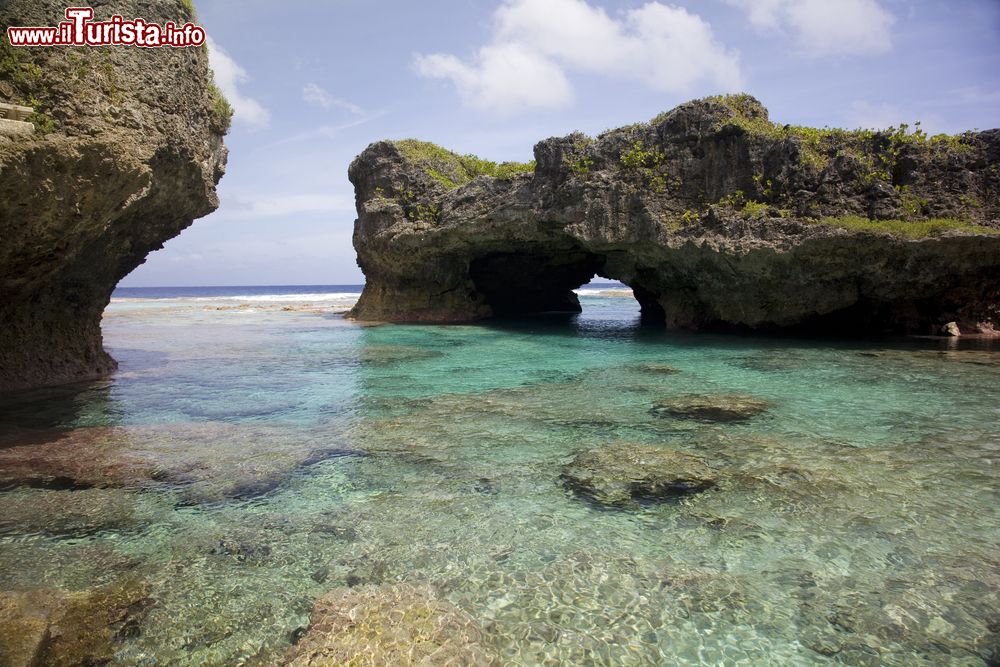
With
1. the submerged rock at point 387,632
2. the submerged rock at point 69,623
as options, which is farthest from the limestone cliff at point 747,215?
the submerged rock at point 69,623

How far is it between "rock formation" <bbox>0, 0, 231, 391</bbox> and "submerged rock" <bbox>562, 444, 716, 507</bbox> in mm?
6913

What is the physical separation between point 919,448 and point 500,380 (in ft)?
21.9

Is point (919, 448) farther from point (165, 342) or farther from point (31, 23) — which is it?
point (165, 342)

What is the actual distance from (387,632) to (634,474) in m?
3.18

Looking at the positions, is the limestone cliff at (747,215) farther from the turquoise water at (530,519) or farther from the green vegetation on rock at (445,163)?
the turquoise water at (530,519)

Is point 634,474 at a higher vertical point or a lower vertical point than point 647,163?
lower

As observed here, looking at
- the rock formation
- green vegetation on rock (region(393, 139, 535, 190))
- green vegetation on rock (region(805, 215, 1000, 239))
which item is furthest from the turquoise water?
green vegetation on rock (region(393, 139, 535, 190))

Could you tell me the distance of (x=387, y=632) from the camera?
10.9 feet

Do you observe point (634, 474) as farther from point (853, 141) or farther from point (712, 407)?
point (853, 141)

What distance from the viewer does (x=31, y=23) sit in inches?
271

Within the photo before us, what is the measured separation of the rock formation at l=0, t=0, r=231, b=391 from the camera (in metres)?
6.75

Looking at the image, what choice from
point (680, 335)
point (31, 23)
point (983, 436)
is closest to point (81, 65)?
point (31, 23)

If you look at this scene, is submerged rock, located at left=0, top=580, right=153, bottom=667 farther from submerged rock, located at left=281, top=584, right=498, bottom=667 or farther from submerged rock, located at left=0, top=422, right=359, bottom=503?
submerged rock, located at left=0, top=422, right=359, bottom=503

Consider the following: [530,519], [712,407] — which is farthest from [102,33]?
[712,407]
